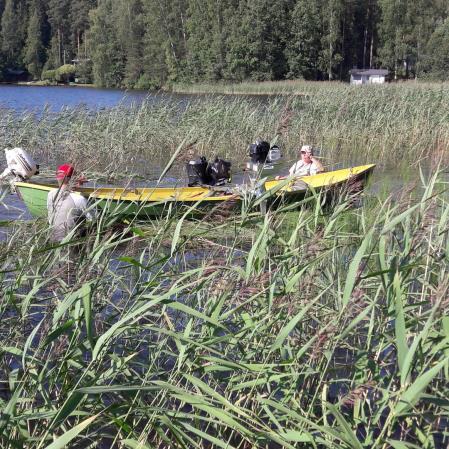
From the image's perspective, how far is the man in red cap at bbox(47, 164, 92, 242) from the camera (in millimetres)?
3365

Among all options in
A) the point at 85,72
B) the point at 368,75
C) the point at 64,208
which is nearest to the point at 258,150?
the point at 64,208

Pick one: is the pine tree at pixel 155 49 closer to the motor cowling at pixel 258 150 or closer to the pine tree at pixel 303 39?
the pine tree at pixel 303 39

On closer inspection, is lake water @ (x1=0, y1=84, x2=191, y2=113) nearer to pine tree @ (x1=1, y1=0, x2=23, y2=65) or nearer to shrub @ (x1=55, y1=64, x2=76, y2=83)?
shrub @ (x1=55, y1=64, x2=76, y2=83)

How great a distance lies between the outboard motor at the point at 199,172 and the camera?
8883 mm

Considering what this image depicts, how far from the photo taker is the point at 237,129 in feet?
48.8

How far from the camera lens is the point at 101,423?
9.30 ft

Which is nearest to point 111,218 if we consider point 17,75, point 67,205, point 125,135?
point 67,205

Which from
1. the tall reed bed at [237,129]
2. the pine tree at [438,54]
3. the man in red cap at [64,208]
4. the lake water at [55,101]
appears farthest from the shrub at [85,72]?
the man in red cap at [64,208]

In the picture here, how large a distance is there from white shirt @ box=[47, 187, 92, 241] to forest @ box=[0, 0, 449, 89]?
4683cm

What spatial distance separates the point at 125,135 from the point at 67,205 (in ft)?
26.8

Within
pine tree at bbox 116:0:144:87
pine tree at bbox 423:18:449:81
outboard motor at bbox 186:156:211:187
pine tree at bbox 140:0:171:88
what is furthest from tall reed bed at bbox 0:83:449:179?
pine tree at bbox 116:0:144:87

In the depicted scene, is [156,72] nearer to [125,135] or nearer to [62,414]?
[125,135]

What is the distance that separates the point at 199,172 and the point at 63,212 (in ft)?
10.7

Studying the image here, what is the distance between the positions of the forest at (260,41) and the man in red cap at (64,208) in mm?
47025
